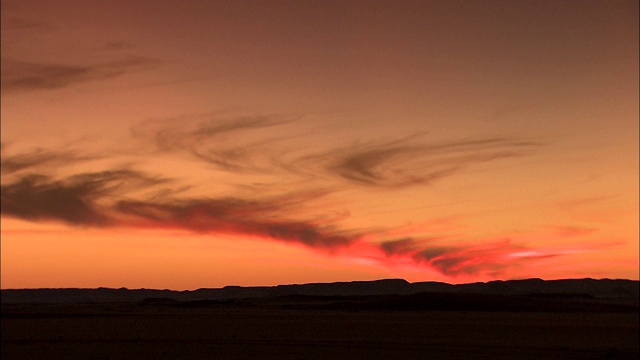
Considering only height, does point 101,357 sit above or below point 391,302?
below

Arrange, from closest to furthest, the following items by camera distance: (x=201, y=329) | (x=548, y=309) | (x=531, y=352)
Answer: (x=531, y=352), (x=201, y=329), (x=548, y=309)

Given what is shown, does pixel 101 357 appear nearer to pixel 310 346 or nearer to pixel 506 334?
pixel 310 346

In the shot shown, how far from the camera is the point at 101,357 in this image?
29.3 meters

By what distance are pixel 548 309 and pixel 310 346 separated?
61.2 m

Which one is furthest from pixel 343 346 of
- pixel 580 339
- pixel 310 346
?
pixel 580 339

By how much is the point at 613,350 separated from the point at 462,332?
38.7 feet

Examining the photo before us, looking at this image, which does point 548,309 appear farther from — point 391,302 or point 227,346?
point 227,346

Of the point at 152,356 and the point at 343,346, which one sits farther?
the point at 343,346

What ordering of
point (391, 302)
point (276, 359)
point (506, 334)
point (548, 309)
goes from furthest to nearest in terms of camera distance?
point (391, 302) → point (548, 309) → point (506, 334) → point (276, 359)

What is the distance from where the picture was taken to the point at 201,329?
156 ft

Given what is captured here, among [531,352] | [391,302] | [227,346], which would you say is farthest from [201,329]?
[391,302]

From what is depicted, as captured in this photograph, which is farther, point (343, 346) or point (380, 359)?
point (343, 346)

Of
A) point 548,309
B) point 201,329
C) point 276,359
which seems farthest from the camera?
point 548,309

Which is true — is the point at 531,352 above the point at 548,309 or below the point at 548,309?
below
